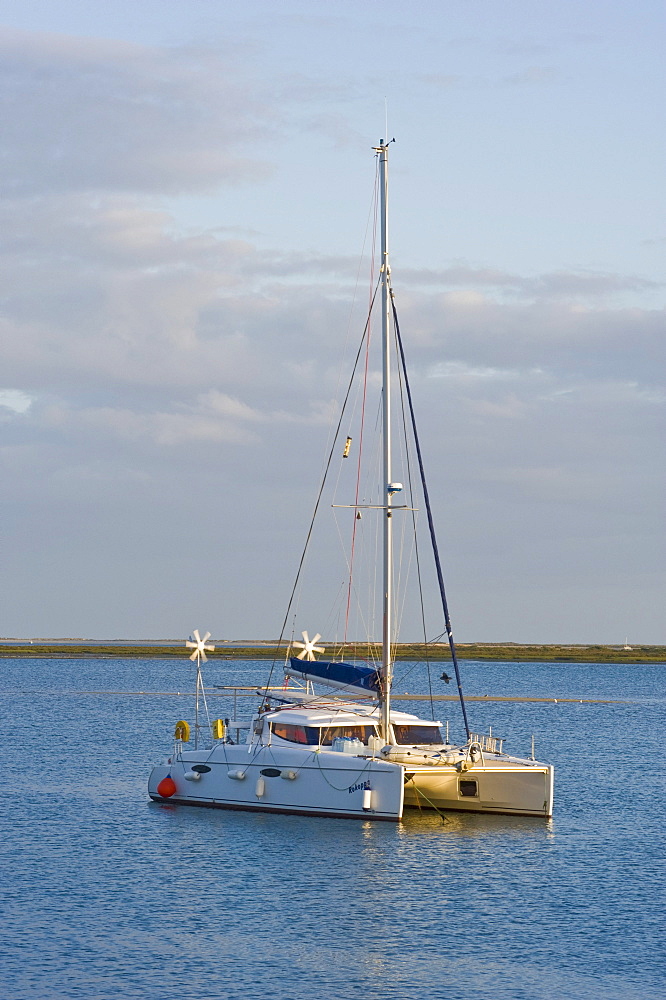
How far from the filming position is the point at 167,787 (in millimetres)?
40781

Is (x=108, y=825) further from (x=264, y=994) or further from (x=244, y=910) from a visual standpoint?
(x=264, y=994)

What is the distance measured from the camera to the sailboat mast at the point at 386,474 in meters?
38.9

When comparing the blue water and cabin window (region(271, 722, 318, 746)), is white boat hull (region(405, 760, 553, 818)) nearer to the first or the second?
the blue water

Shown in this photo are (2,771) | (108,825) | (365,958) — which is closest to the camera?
(365,958)

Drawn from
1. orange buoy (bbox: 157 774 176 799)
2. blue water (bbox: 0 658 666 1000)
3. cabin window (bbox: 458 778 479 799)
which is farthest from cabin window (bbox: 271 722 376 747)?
orange buoy (bbox: 157 774 176 799)

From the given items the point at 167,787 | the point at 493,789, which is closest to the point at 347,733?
the point at 493,789

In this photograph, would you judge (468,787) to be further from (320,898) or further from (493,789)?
(320,898)

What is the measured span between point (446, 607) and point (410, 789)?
5.85 m

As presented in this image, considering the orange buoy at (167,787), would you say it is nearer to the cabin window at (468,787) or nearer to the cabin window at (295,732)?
the cabin window at (295,732)

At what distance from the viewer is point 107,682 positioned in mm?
129000

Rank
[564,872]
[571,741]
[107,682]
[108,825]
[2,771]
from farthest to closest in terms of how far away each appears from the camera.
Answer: [107,682] < [571,741] < [2,771] < [108,825] < [564,872]

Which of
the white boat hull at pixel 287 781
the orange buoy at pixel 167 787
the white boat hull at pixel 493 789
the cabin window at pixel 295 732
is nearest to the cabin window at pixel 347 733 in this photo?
the cabin window at pixel 295 732

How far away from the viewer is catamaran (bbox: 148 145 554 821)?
3681cm

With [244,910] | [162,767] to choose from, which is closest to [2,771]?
[162,767]
